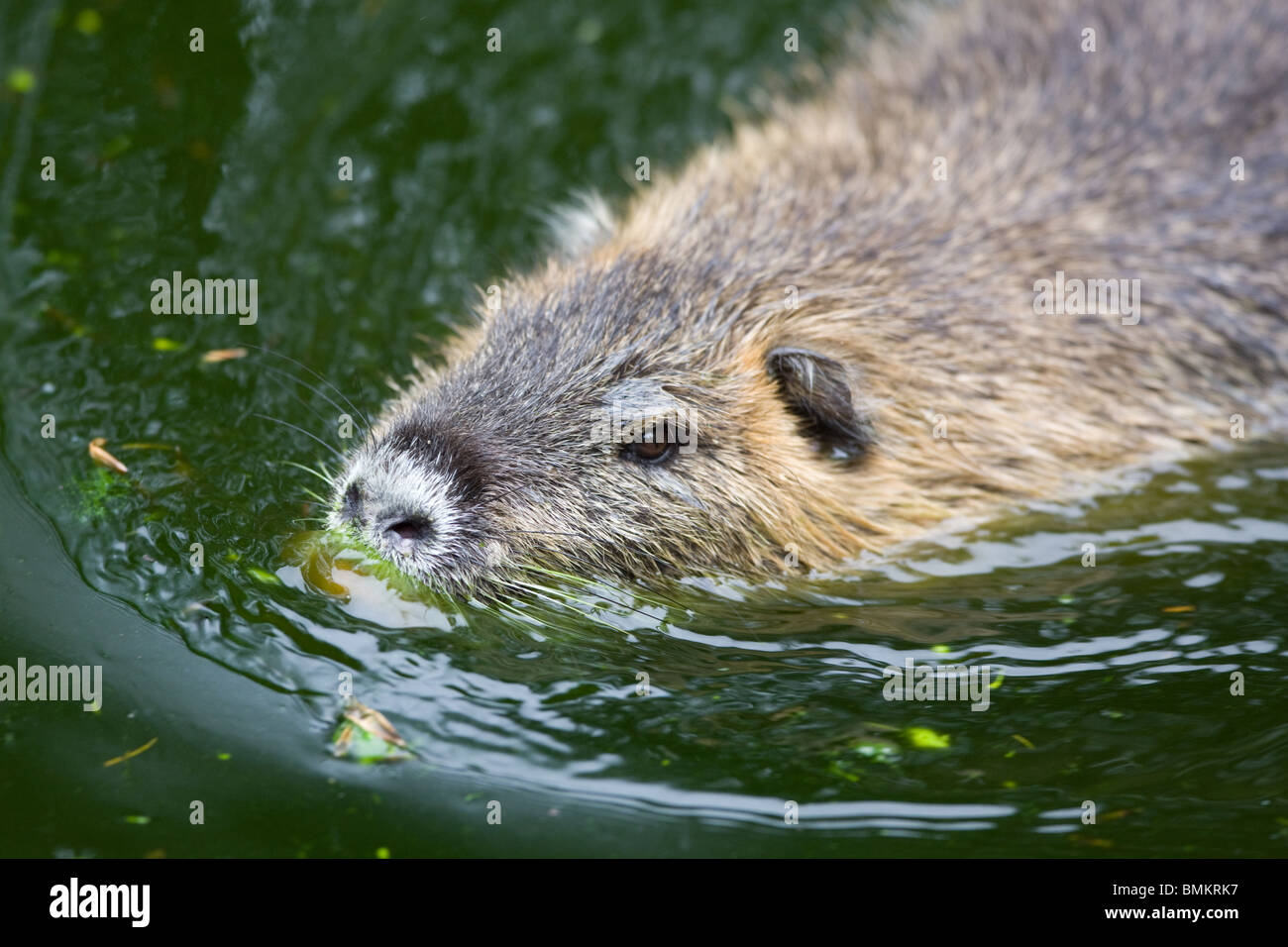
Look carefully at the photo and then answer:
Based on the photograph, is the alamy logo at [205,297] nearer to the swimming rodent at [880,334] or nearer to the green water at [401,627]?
the green water at [401,627]

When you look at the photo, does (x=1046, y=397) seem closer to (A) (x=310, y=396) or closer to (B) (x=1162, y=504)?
(B) (x=1162, y=504)

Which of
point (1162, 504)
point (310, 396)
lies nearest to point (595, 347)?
point (310, 396)

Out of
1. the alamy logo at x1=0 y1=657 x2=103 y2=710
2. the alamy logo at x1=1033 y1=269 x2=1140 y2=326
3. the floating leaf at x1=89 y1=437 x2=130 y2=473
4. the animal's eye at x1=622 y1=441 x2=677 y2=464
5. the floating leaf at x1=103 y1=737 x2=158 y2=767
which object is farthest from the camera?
the alamy logo at x1=1033 y1=269 x2=1140 y2=326

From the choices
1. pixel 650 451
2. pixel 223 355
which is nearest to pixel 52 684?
pixel 223 355

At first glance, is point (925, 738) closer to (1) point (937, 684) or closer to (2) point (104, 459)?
(1) point (937, 684)

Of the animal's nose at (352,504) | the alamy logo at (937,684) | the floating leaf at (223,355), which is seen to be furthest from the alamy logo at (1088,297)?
the floating leaf at (223,355)

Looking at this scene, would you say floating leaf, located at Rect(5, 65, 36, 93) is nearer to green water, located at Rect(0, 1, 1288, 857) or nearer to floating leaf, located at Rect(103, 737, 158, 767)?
green water, located at Rect(0, 1, 1288, 857)

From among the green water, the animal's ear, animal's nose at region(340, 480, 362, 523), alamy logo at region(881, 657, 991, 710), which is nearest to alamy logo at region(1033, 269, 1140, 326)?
the green water
